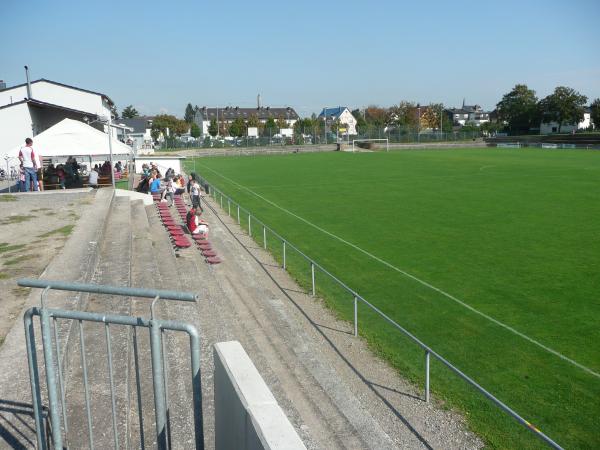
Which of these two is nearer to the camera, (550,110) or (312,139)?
(312,139)

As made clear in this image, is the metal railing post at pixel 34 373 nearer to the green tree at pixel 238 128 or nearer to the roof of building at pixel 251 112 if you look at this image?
the green tree at pixel 238 128

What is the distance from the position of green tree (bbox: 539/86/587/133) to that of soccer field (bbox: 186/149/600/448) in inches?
3497

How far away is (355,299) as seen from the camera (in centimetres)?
973

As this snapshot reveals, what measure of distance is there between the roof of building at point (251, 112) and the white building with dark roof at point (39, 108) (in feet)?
366

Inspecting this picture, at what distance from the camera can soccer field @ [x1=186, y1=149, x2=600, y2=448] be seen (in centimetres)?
784

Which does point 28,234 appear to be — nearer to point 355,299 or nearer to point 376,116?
point 355,299

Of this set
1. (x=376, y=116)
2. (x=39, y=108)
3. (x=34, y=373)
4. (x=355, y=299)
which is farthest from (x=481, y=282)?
(x=376, y=116)

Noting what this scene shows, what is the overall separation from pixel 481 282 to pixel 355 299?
494 centimetres

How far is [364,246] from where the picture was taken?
57.2ft

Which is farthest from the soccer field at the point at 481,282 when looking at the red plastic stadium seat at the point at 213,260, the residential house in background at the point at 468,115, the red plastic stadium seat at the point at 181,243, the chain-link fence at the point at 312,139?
the residential house in background at the point at 468,115

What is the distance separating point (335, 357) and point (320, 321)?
5.80 ft

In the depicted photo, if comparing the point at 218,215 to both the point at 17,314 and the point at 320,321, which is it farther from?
the point at 17,314

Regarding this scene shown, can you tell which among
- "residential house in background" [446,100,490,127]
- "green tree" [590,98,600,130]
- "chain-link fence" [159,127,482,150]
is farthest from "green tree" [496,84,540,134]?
"residential house in background" [446,100,490,127]

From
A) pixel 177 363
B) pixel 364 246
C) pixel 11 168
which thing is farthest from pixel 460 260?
pixel 11 168
